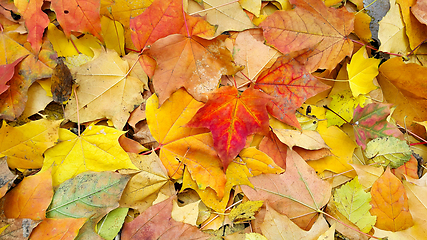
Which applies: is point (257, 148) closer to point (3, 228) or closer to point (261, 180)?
point (261, 180)

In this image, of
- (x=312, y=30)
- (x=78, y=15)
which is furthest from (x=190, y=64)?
(x=312, y=30)

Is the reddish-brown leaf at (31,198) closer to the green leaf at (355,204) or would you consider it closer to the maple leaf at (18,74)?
the maple leaf at (18,74)

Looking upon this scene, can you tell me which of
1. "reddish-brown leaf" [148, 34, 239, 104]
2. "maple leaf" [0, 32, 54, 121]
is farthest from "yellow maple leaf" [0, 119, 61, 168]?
"reddish-brown leaf" [148, 34, 239, 104]

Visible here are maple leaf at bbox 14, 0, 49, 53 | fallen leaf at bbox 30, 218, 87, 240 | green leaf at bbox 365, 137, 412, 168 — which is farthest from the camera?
green leaf at bbox 365, 137, 412, 168

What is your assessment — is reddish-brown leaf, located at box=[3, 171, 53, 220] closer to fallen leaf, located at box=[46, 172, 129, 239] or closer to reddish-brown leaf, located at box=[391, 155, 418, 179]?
fallen leaf, located at box=[46, 172, 129, 239]

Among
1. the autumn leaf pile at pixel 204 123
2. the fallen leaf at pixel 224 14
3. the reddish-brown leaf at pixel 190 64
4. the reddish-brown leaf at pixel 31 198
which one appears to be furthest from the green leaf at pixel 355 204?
the reddish-brown leaf at pixel 31 198

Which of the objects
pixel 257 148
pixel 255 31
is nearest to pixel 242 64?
pixel 255 31
